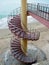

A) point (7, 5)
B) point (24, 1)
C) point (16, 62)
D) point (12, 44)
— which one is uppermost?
point (24, 1)

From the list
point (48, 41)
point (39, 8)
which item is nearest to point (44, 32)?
point (48, 41)

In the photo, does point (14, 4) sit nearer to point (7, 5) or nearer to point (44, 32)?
point (7, 5)

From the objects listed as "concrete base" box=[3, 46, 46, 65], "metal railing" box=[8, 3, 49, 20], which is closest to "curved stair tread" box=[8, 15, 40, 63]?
"concrete base" box=[3, 46, 46, 65]

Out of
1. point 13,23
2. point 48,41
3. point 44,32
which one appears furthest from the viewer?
point 44,32

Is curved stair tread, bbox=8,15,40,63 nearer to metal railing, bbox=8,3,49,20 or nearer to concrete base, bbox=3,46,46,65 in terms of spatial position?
concrete base, bbox=3,46,46,65

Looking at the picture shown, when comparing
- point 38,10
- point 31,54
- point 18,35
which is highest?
point 38,10

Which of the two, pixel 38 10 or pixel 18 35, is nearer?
pixel 18 35

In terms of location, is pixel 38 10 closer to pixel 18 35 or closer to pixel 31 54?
pixel 18 35

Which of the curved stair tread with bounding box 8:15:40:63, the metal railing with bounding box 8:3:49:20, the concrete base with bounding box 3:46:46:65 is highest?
the metal railing with bounding box 8:3:49:20

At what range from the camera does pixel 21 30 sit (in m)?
12.0

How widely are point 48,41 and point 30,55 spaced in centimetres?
447

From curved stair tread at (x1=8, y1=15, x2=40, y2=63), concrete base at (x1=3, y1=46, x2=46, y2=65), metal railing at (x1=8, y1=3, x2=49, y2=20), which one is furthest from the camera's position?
concrete base at (x1=3, y1=46, x2=46, y2=65)

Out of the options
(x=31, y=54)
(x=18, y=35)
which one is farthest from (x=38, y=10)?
(x=31, y=54)

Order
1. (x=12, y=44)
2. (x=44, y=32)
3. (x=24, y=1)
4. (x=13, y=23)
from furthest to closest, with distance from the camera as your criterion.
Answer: (x=44, y=32), (x=12, y=44), (x=13, y=23), (x=24, y=1)
